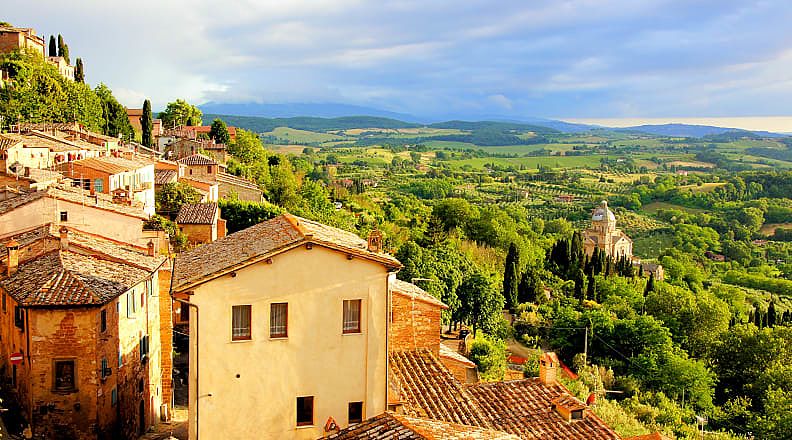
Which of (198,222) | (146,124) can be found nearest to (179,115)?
(146,124)

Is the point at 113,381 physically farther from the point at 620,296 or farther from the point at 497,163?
the point at 497,163

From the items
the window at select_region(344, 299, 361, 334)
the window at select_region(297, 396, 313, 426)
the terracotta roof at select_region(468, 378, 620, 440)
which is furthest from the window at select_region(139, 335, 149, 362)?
the window at select_region(344, 299, 361, 334)

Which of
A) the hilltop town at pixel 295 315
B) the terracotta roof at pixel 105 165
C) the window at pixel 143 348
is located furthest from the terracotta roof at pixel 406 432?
the terracotta roof at pixel 105 165

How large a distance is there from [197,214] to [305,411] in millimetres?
23142

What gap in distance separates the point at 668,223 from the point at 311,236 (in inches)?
4640

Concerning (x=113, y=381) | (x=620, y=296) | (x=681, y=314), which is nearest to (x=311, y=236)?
(x=113, y=381)

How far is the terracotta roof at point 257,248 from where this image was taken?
1266 cm

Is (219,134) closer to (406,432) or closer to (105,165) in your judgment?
(105,165)

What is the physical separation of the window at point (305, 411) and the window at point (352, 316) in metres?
1.41

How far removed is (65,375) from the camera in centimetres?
1928

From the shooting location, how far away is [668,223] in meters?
121

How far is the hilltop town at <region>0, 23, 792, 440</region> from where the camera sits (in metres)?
13.0

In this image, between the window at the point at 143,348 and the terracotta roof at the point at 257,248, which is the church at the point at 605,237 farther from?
the terracotta roof at the point at 257,248

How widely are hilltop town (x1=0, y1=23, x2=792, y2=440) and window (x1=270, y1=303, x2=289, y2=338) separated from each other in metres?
0.05
